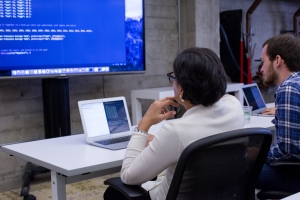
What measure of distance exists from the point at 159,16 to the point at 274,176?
9.55 ft

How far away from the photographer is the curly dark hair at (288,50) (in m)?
2.26

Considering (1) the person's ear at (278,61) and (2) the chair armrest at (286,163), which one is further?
(1) the person's ear at (278,61)

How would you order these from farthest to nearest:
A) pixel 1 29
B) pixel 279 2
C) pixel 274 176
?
pixel 279 2 → pixel 1 29 → pixel 274 176

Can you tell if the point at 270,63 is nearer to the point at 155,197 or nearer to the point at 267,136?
the point at 267,136

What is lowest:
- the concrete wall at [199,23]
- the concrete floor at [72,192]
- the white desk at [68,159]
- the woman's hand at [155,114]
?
the concrete floor at [72,192]

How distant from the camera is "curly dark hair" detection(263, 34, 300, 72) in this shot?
89.0 inches

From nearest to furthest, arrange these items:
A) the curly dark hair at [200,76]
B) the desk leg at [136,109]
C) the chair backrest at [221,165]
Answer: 1. the chair backrest at [221,165]
2. the curly dark hair at [200,76]
3. the desk leg at [136,109]

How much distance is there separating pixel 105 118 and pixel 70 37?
1518 millimetres

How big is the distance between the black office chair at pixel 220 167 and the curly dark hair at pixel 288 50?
904 millimetres

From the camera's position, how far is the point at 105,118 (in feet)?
7.61

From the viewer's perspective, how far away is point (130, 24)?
4.00 m

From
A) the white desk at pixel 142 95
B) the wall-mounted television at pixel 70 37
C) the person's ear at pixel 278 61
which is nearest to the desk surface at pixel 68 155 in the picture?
the person's ear at pixel 278 61

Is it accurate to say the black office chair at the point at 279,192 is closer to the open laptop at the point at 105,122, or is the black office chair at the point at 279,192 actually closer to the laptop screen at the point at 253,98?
the open laptop at the point at 105,122

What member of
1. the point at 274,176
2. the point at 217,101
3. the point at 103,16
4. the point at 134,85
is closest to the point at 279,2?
the point at 134,85
